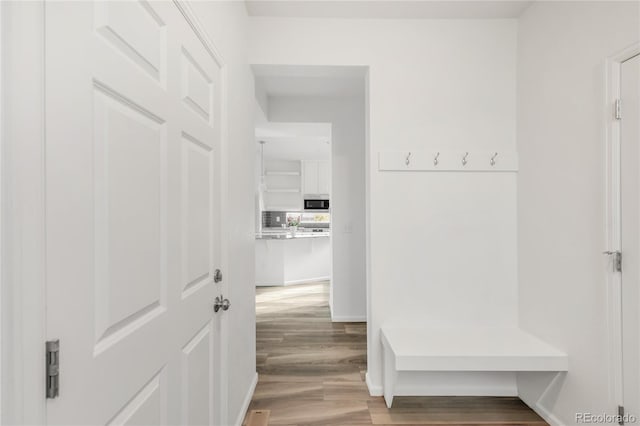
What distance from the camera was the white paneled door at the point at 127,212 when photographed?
63 centimetres

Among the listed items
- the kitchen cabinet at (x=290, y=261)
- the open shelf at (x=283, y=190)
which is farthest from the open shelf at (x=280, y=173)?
the kitchen cabinet at (x=290, y=261)

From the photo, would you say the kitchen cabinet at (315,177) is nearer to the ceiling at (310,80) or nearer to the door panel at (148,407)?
the ceiling at (310,80)

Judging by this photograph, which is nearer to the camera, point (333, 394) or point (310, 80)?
point (333, 394)

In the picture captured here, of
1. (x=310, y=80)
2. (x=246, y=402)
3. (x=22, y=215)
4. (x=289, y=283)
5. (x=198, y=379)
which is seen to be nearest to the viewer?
(x=22, y=215)

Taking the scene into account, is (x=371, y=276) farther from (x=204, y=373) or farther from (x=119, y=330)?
(x=119, y=330)

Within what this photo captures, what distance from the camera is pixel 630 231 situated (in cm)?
150

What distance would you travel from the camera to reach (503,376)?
7.39ft

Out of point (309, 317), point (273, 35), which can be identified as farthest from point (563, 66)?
point (309, 317)

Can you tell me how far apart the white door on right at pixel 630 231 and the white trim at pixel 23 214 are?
7.04 feet

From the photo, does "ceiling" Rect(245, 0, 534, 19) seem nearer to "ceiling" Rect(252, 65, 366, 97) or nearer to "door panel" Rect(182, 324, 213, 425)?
"ceiling" Rect(252, 65, 366, 97)

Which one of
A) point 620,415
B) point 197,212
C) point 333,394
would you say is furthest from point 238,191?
point 620,415

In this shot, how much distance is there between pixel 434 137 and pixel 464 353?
142cm

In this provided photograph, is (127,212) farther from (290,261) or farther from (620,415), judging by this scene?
(290,261)

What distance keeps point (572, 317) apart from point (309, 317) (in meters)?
2.67
